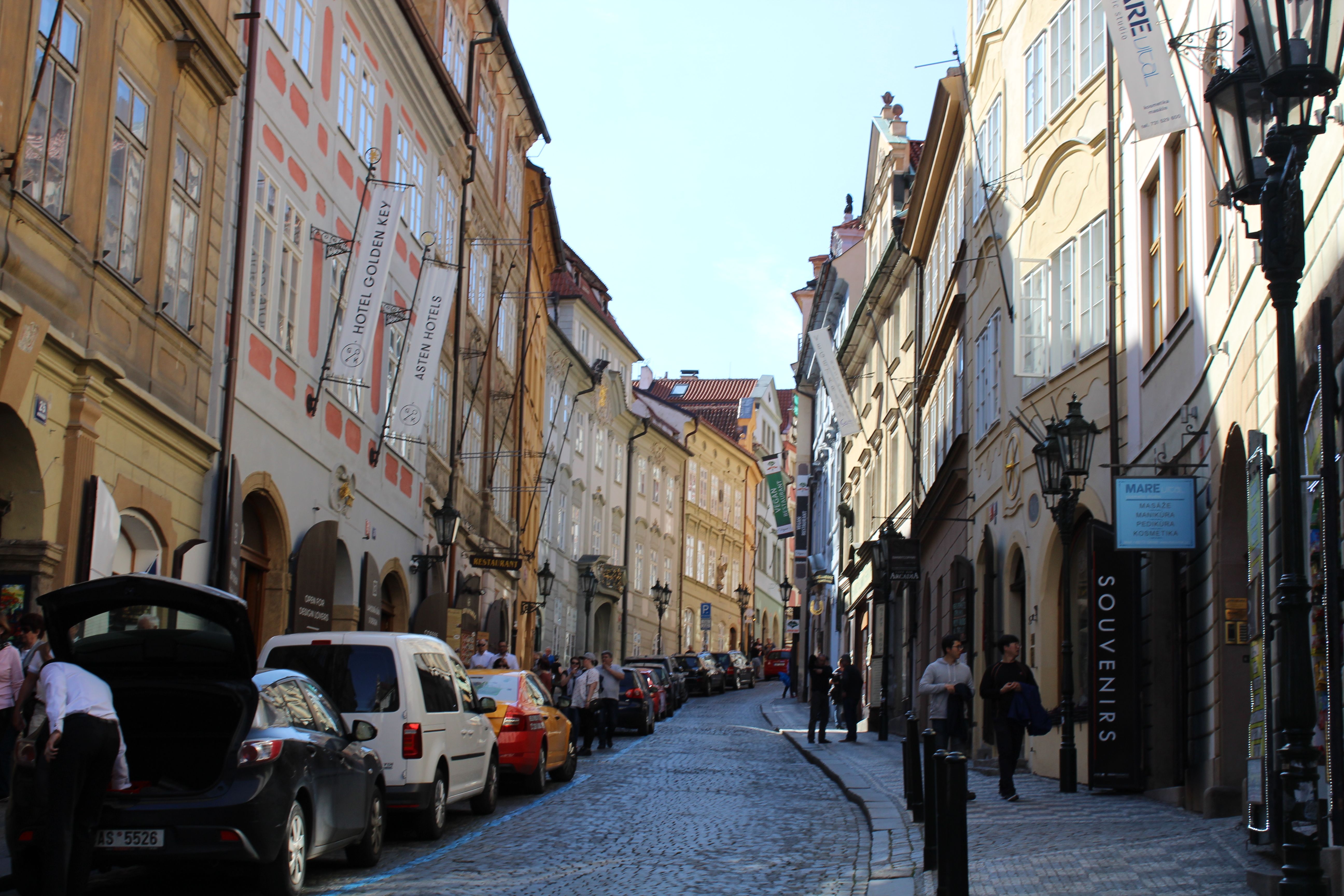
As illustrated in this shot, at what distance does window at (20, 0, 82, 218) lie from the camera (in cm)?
1384

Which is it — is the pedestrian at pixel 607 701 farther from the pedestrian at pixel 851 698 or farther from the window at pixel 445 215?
the window at pixel 445 215

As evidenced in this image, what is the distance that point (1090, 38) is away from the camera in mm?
19406

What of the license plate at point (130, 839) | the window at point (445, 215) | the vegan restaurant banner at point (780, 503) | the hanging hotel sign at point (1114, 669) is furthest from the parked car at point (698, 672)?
the license plate at point (130, 839)

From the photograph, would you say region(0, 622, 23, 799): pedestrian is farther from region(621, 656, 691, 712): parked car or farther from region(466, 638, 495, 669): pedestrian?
region(621, 656, 691, 712): parked car

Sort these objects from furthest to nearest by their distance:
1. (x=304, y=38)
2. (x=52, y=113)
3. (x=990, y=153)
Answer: (x=990, y=153)
(x=304, y=38)
(x=52, y=113)

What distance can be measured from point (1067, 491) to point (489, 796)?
6520 millimetres

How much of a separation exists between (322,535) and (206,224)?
5.44m

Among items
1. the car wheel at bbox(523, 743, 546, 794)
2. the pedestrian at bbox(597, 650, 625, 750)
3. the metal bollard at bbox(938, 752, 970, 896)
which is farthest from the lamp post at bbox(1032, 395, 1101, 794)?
the pedestrian at bbox(597, 650, 625, 750)

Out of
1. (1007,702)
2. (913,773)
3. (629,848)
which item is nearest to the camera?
(629,848)

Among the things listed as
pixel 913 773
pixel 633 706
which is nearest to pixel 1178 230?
pixel 913 773

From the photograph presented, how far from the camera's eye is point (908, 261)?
122 ft

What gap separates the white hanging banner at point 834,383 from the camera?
36656mm

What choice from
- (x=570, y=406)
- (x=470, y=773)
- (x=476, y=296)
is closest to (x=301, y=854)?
(x=470, y=773)

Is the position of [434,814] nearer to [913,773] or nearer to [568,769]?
[913,773]
